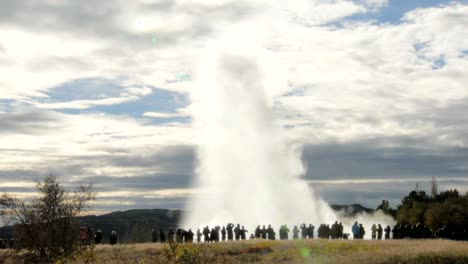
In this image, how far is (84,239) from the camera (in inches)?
2076

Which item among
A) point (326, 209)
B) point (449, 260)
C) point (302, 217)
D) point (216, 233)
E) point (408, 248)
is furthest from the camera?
point (326, 209)

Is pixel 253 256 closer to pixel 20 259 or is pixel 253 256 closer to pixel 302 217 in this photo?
pixel 20 259

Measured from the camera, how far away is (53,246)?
157 feet

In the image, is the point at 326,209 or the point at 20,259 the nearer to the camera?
the point at 20,259

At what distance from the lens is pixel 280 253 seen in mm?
46906

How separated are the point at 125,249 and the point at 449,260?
25077mm

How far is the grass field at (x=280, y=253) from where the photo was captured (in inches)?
1618

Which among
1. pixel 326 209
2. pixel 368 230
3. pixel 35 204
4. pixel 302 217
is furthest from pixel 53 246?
pixel 326 209

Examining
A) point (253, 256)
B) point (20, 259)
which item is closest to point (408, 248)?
point (253, 256)

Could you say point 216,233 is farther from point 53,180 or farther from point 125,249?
point 53,180

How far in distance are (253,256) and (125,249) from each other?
11394 millimetres

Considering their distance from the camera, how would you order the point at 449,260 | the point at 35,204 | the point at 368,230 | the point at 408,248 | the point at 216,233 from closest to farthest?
the point at 449,260
the point at 408,248
the point at 35,204
the point at 216,233
the point at 368,230

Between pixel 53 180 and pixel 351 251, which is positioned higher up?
pixel 53 180

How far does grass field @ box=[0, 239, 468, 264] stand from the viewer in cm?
4109
